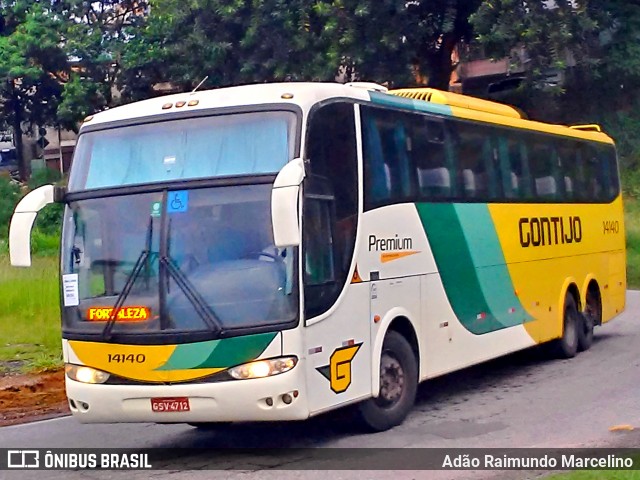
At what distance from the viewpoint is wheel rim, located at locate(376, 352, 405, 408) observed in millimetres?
10180

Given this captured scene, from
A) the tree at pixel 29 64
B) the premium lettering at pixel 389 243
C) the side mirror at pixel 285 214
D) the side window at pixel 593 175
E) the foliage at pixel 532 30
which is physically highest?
the tree at pixel 29 64

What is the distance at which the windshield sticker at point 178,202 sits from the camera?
8.95 meters

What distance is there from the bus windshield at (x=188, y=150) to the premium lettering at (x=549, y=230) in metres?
5.45

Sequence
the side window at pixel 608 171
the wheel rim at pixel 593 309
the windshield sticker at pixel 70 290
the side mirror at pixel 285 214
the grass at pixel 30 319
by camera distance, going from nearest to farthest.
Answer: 1. the side mirror at pixel 285 214
2. the windshield sticker at pixel 70 290
3. the grass at pixel 30 319
4. the wheel rim at pixel 593 309
5. the side window at pixel 608 171

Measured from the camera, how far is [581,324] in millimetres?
15758

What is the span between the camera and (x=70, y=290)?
9.25 meters

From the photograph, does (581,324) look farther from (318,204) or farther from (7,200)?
(7,200)

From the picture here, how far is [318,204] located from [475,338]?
3.76m

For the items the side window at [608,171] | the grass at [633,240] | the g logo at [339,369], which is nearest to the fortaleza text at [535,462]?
the g logo at [339,369]

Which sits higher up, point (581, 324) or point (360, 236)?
point (360, 236)

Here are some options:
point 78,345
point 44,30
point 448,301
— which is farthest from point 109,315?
point 44,30

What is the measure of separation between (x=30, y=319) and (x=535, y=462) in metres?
11.0

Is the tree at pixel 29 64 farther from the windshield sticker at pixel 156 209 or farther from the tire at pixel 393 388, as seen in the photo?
the windshield sticker at pixel 156 209

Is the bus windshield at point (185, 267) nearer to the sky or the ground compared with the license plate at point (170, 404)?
nearer to the sky
